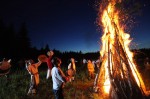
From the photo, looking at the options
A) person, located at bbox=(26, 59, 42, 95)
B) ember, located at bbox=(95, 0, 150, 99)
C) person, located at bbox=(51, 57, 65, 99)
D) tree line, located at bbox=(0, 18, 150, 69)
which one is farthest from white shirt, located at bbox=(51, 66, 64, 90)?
tree line, located at bbox=(0, 18, 150, 69)

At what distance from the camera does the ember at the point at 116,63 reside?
10992 millimetres

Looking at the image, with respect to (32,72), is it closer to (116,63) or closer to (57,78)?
A: (116,63)

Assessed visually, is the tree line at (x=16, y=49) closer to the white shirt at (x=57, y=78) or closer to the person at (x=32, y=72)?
the person at (x=32, y=72)

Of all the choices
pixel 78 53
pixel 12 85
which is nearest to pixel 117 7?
pixel 12 85

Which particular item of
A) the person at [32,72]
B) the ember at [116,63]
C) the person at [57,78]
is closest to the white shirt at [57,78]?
the person at [57,78]

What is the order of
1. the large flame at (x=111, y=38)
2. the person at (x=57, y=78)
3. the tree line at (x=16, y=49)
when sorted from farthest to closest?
1. the tree line at (x=16, y=49)
2. the large flame at (x=111, y=38)
3. the person at (x=57, y=78)

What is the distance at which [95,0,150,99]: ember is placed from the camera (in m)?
11.0

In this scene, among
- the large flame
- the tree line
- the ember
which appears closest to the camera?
the ember

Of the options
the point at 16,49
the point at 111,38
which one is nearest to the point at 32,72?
the point at 111,38

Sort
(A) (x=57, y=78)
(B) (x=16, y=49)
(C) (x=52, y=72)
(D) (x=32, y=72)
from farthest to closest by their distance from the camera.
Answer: (B) (x=16, y=49) → (D) (x=32, y=72) → (C) (x=52, y=72) → (A) (x=57, y=78)

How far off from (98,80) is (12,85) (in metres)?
6.28

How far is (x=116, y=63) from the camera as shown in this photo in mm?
11516

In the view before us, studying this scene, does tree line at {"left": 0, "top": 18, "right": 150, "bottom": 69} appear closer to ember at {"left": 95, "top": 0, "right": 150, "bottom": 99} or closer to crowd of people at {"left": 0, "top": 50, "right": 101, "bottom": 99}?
crowd of people at {"left": 0, "top": 50, "right": 101, "bottom": 99}

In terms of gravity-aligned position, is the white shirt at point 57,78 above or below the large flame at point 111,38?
below
